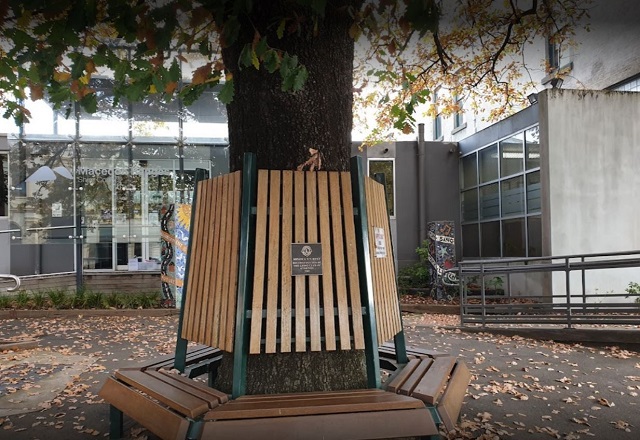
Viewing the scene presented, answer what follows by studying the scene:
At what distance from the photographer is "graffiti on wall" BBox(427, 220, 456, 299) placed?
13430 mm

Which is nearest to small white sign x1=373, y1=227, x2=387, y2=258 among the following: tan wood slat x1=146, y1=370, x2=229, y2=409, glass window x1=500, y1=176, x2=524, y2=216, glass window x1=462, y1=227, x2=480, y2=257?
tan wood slat x1=146, y1=370, x2=229, y2=409

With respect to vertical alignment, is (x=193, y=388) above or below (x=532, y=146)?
below

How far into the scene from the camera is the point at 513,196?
13727 mm

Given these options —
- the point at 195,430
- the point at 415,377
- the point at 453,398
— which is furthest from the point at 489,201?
the point at 195,430

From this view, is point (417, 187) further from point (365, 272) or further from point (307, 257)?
point (307, 257)

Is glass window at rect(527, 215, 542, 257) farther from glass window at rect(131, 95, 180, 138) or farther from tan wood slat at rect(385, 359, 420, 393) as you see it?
glass window at rect(131, 95, 180, 138)

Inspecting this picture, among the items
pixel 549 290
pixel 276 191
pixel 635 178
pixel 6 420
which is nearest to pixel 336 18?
pixel 276 191

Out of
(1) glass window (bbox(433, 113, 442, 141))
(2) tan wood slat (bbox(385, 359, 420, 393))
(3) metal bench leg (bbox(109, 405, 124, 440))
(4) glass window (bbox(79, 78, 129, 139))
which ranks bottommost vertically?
(3) metal bench leg (bbox(109, 405, 124, 440))

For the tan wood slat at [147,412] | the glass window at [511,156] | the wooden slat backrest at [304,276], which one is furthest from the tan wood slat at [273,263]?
the glass window at [511,156]

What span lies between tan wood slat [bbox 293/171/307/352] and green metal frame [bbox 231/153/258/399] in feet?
0.84

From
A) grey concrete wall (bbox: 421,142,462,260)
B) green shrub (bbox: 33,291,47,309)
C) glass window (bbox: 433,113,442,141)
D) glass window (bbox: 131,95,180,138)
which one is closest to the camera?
green shrub (bbox: 33,291,47,309)

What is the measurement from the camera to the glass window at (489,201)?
14516mm

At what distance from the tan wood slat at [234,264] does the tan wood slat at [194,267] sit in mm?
451

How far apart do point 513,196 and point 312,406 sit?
482 inches
